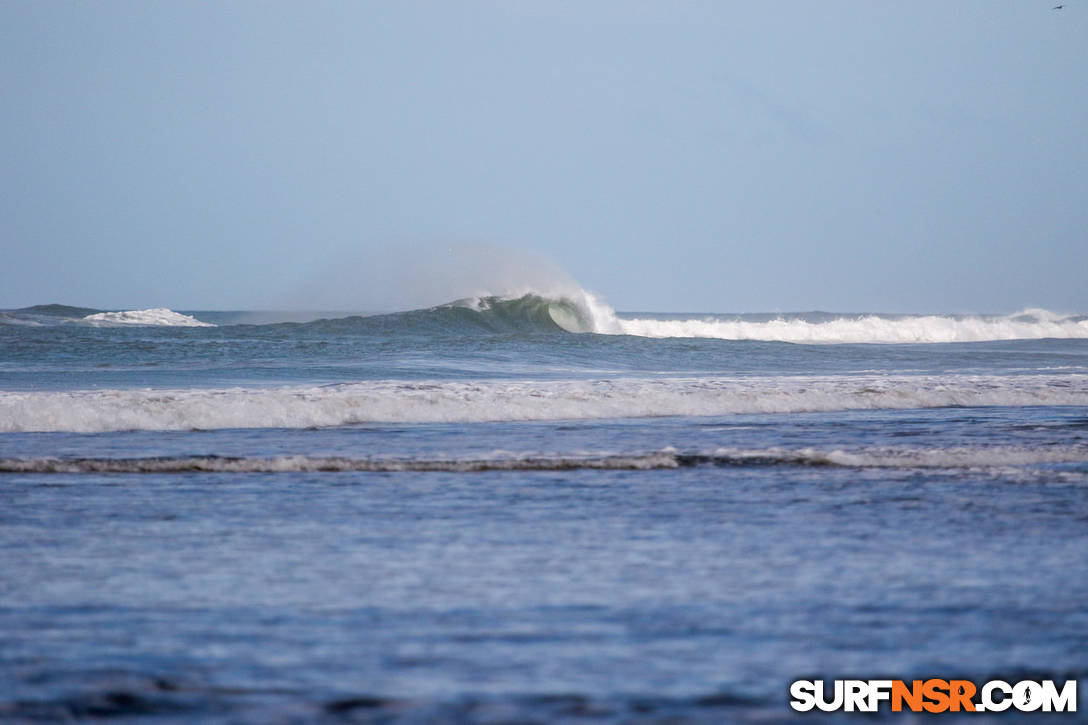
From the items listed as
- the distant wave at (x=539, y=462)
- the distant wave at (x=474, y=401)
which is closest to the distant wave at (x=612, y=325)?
the distant wave at (x=474, y=401)

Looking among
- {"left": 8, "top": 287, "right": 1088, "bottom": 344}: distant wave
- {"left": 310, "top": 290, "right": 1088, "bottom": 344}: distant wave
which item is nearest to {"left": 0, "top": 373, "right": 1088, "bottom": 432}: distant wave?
{"left": 8, "top": 287, "right": 1088, "bottom": 344}: distant wave

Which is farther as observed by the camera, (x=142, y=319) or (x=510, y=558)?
(x=142, y=319)

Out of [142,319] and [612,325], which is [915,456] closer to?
[612,325]

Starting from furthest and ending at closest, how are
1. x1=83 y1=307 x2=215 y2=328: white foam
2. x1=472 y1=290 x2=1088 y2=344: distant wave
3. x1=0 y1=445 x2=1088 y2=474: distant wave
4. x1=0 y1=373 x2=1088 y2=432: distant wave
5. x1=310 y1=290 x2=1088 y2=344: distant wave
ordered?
x1=83 y1=307 x2=215 y2=328: white foam < x1=472 y1=290 x2=1088 y2=344: distant wave < x1=310 y1=290 x2=1088 y2=344: distant wave < x1=0 y1=373 x2=1088 y2=432: distant wave < x1=0 y1=445 x2=1088 y2=474: distant wave

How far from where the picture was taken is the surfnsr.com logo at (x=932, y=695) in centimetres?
210

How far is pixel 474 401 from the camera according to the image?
30.5 feet

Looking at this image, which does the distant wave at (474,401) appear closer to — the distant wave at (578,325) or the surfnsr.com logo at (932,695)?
the surfnsr.com logo at (932,695)

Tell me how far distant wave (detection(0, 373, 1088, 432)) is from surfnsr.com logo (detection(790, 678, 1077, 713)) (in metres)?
6.75

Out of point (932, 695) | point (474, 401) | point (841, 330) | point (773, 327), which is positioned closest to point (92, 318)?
point (773, 327)

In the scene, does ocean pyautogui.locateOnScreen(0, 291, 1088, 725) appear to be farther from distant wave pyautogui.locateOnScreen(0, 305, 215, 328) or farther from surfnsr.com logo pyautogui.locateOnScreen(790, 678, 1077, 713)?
distant wave pyautogui.locateOnScreen(0, 305, 215, 328)

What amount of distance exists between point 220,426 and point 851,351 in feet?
58.7

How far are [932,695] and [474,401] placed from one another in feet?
23.9

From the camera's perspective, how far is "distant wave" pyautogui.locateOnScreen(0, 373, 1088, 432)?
8.33m

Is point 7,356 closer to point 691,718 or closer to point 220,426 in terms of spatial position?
point 220,426
